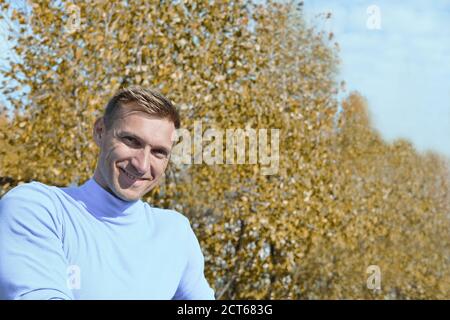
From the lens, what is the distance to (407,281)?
77.2ft

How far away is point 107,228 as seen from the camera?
243 cm

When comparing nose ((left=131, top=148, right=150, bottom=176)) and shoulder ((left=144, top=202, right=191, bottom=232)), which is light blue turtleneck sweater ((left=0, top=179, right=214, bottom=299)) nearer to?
shoulder ((left=144, top=202, right=191, bottom=232))

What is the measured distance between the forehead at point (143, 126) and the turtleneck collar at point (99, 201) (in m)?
0.24

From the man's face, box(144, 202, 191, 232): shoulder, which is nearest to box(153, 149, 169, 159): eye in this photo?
the man's face

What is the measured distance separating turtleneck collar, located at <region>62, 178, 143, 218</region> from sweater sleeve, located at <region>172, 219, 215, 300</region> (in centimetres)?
40

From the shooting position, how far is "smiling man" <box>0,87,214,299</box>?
2135 millimetres

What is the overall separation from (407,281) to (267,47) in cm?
1169

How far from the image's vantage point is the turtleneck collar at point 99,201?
2.45 m

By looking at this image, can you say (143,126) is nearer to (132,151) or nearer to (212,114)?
(132,151)

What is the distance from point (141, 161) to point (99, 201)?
0.71ft

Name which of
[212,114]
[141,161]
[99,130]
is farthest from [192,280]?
[212,114]

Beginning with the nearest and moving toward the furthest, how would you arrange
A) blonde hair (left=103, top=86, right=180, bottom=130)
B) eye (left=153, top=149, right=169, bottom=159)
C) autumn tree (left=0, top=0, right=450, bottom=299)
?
blonde hair (left=103, top=86, right=180, bottom=130) < eye (left=153, top=149, right=169, bottom=159) < autumn tree (left=0, top=0, right=450, bottom=299)

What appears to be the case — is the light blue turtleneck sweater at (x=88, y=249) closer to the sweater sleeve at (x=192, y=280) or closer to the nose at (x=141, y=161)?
the sweater sleeve at (x=192, y=280)

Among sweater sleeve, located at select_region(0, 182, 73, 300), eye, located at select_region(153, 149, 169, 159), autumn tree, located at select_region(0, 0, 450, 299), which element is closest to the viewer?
sweater sleeve, located at select_region(0, 182, 73, 300)
